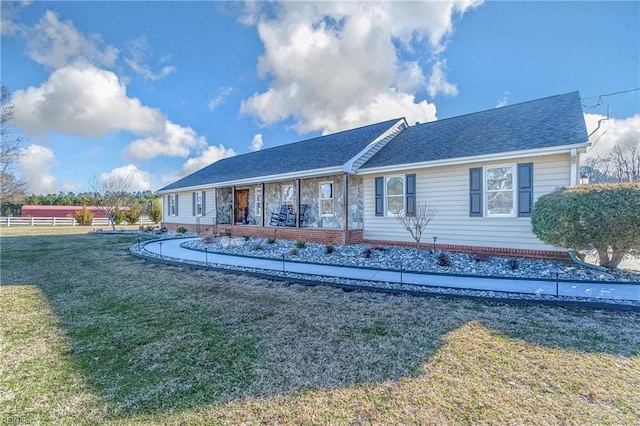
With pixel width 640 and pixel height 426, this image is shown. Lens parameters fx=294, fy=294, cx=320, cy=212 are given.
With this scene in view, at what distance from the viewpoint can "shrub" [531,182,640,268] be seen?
6.09 m

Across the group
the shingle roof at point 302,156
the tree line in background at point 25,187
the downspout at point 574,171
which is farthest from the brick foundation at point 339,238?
the tree line in background at point 25,187

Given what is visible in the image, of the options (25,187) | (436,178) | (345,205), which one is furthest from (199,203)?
(436,178)

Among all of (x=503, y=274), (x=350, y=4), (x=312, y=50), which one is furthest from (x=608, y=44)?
(x=312, y=50)

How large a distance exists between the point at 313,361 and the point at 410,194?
323 inches

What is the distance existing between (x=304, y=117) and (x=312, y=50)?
7.85m

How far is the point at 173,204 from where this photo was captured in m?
21.9

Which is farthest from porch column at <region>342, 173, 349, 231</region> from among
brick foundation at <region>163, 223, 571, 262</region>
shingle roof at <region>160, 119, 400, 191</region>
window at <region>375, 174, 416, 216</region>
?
window at <region>375, 174, 416, 216</region>

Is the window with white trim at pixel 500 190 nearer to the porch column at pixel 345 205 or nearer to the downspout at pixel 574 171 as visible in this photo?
the downspout at pixel 574 171

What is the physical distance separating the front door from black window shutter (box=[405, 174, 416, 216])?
999 centimetres

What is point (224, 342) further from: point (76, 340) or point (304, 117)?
point (304, 117)

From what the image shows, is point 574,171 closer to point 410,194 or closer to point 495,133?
point 495,133

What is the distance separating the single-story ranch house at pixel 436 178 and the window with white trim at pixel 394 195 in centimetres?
4

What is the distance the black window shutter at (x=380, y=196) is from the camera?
11047mm

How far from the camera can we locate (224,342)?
12.0 feet
